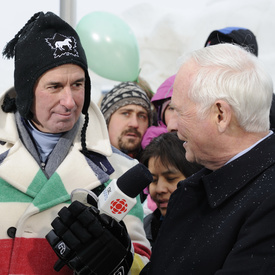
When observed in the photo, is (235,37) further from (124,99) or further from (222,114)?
(222,114)

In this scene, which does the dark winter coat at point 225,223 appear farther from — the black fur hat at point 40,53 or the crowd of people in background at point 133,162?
the black fur hat at point 40,53

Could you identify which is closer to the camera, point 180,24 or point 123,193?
point 123,193

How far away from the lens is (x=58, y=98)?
2172mm

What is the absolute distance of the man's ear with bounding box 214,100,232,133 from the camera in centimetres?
155

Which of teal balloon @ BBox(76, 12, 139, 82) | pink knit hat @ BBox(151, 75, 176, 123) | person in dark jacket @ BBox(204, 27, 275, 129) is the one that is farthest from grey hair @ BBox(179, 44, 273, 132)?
teal balloon @ BBox(76, 12, 139, 82)

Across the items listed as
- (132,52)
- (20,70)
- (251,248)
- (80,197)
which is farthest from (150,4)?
(251,248)

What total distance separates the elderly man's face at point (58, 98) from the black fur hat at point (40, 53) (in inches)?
1.2

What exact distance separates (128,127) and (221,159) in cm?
198

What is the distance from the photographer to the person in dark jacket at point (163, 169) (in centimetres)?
271

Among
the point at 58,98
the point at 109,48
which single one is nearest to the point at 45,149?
the point at 58,98

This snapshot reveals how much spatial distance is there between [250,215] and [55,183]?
97cm

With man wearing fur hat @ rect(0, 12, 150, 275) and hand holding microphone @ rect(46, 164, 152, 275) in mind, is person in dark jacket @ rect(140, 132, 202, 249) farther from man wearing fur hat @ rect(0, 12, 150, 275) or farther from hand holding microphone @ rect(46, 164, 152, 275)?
hand holding microphone @ rect(46, 164, 152, 275)

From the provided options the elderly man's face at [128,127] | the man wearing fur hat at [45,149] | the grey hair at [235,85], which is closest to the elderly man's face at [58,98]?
the man wearing fur hat at [45,149]

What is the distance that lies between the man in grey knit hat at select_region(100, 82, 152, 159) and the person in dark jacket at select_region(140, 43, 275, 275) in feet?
6.10
